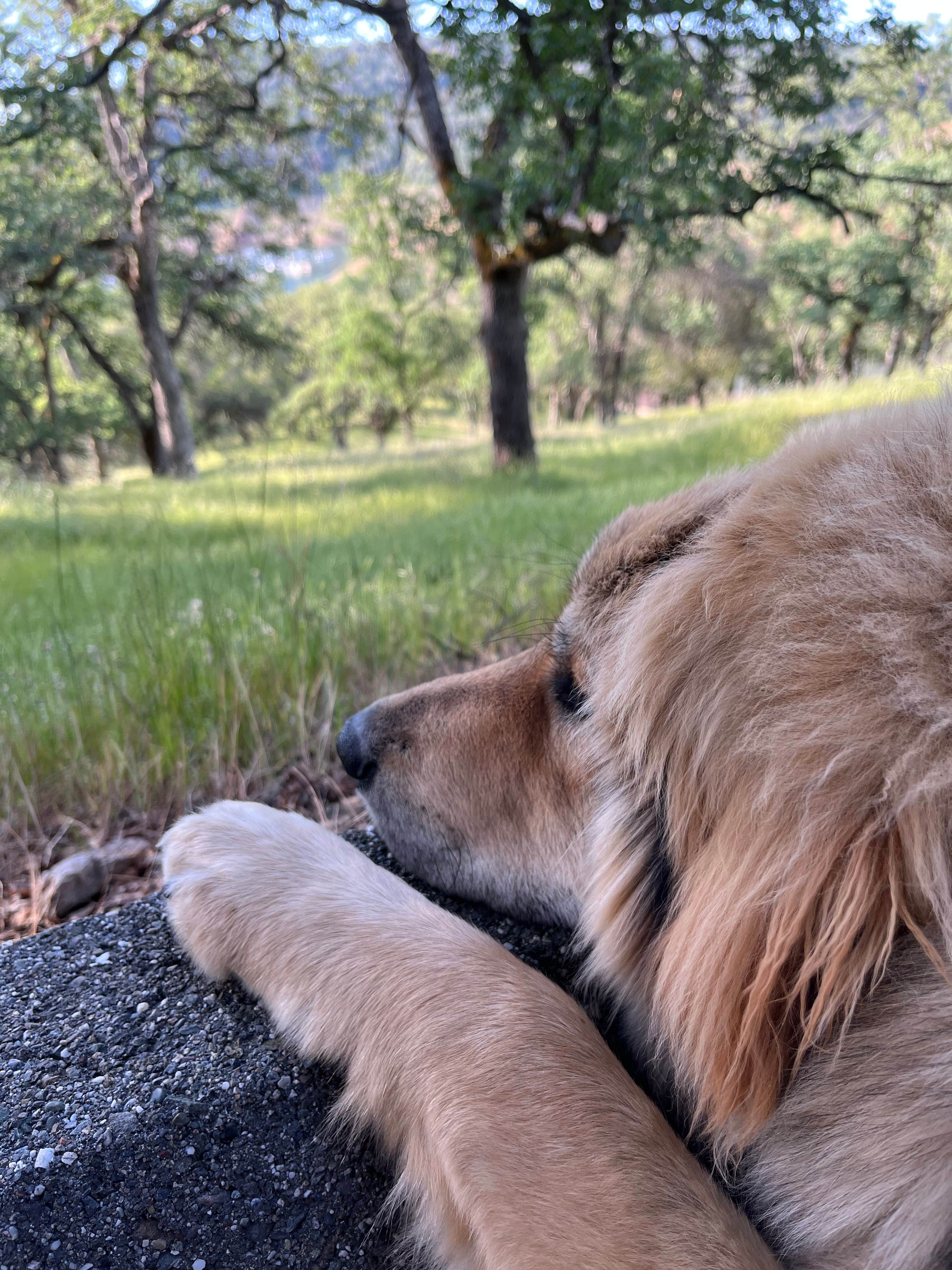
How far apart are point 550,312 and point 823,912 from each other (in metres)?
40.3

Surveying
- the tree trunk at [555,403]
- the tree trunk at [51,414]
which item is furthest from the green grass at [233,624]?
the tree trunk at [555,403]

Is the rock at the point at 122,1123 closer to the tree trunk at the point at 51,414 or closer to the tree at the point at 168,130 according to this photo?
the tree at the point at 168,130

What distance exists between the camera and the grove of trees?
6.49 metres

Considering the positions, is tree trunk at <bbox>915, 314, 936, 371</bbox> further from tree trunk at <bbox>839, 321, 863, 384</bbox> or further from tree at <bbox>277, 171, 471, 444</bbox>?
tree at <bbox>277, 171, 471, 444</bbox>

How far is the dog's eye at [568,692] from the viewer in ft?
5.18

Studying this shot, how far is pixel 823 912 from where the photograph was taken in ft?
3.14

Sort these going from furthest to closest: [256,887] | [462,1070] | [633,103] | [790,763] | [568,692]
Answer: [633,103], [568,692], [256,887], [462,1070], [790,763]

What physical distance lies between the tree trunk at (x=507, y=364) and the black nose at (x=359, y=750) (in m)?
10.2

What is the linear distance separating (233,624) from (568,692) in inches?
76.0

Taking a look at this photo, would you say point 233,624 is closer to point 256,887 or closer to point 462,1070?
→ point 256,887

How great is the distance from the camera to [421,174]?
12523mm

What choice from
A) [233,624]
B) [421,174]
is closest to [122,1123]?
[233,624]

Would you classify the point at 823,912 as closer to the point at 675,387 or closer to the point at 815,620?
the point at 815,620

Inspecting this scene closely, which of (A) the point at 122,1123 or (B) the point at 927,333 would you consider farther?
(B) the point at 927,333
